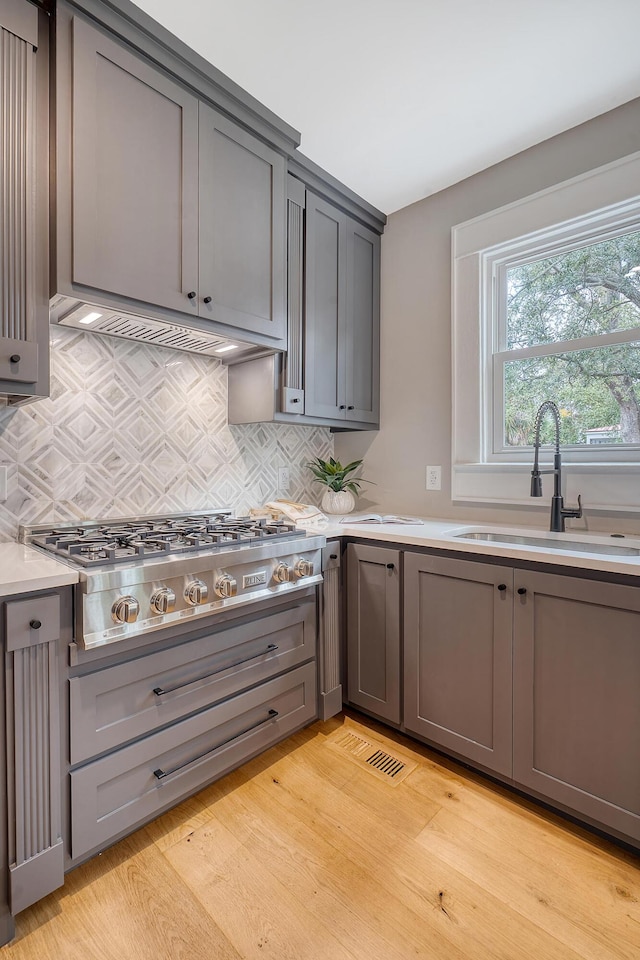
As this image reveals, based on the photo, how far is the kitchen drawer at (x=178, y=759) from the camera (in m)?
1.30

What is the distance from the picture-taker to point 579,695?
1457 mm

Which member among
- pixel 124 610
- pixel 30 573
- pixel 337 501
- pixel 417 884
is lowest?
pixel 417 884

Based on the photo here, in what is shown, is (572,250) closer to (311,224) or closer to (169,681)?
(311,224)

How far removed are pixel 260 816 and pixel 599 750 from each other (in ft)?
3.52

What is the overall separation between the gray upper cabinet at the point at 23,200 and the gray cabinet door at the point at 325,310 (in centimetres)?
115

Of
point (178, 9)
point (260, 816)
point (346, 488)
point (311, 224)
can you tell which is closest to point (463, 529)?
point (346, 488)

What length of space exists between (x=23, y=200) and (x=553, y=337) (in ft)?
6.87

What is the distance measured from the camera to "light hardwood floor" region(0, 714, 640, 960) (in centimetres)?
115

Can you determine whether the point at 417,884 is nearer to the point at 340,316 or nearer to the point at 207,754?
the point at 207,754

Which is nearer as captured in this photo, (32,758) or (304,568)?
(32,758)

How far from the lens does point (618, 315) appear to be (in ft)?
6.59

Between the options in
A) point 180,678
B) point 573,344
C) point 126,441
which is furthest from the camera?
point 573,344

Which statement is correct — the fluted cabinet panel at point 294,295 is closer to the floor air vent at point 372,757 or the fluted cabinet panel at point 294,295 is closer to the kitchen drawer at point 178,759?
Answer: the kitchen drawer at point 178,759

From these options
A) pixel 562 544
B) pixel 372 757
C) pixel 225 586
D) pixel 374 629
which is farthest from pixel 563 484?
pixel 225 586
